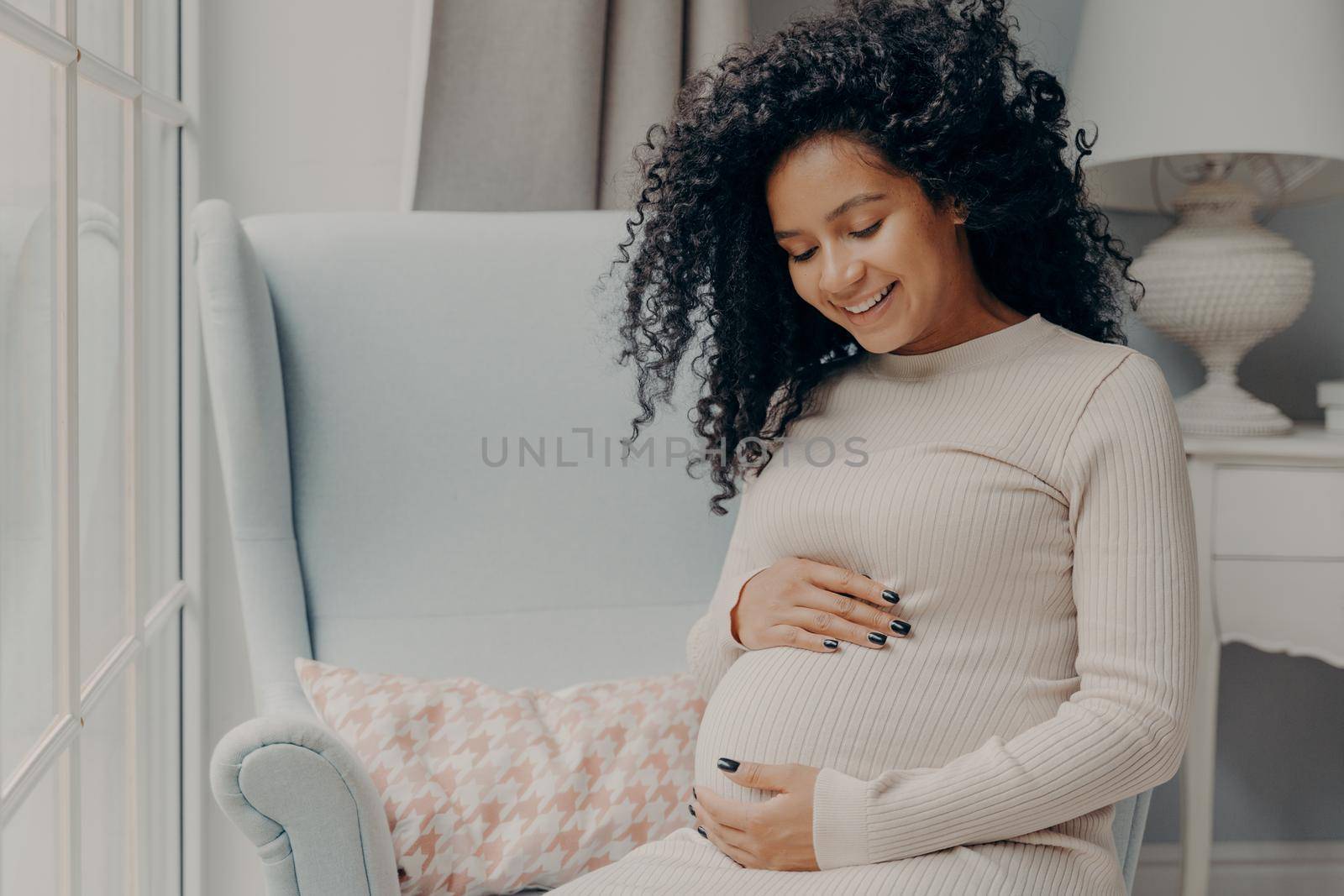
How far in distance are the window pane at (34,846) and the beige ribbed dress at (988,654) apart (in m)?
0.45

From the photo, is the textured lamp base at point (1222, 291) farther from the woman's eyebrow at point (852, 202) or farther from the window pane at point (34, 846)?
→ the window pane at point (34, 846)

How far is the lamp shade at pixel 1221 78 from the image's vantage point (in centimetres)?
134

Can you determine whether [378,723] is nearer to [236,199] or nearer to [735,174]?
[735,174]

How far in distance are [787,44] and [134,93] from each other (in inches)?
31.1

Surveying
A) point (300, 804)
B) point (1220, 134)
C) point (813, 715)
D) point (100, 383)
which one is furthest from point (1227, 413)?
point (100, 383)

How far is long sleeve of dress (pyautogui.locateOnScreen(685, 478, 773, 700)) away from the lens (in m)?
1.08

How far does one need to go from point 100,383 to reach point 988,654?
0.97m

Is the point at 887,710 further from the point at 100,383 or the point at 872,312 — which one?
the point at 100,383

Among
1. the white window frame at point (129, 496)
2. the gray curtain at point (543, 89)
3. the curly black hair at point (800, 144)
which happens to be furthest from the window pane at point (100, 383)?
the curly black hair at point (800, 144)

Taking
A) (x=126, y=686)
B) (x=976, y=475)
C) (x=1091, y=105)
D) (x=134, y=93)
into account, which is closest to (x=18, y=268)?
(x=134, y=93)

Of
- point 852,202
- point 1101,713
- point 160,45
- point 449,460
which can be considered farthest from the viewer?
point 160,45

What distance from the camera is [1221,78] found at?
4.42 ft

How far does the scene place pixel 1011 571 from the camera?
908 millimetres

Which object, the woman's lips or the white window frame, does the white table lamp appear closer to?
the woman's lips
